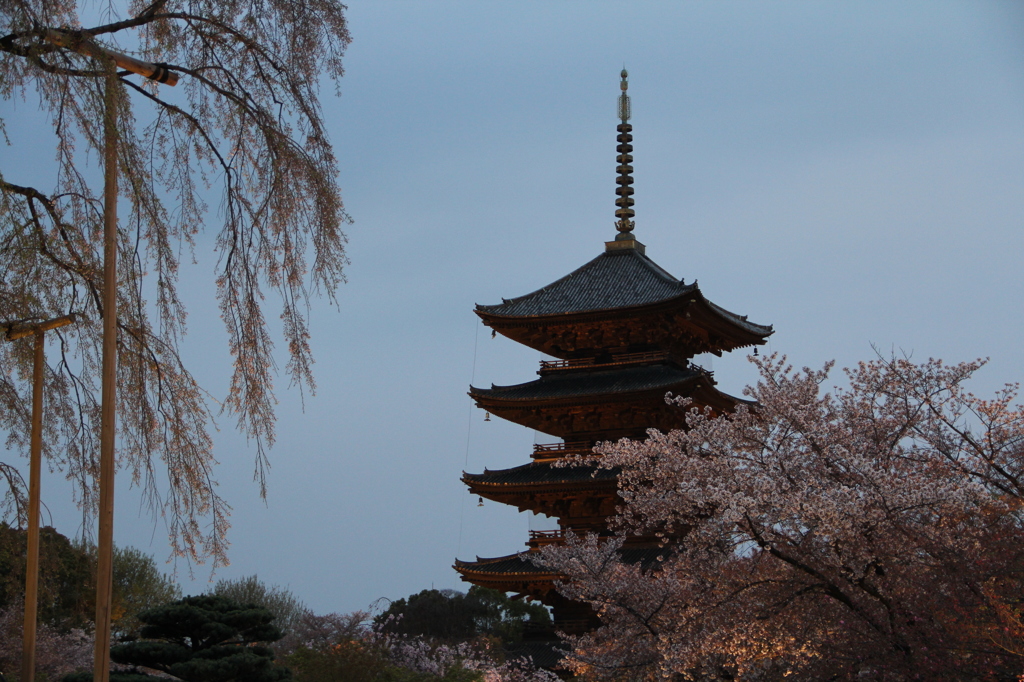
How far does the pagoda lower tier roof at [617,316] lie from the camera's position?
2438cm

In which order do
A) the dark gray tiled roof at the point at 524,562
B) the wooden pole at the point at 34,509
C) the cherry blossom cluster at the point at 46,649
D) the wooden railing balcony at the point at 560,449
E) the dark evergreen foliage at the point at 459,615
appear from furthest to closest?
the dark evergreen foliage at the point at 459,615 < the wooden railing balcony at the point at 560,449 < the dark gray tiled roof at the point at 524,562 < the cherry blossom cluster at the point at 46,649 < the wooden pole at the point at 34,509

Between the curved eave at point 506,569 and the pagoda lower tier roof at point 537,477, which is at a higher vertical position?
the pagoda lower tier roof at point 537,477

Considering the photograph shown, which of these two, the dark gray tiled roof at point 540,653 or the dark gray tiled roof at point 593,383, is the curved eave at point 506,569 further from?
the dark gray tiled roof at point 593,383

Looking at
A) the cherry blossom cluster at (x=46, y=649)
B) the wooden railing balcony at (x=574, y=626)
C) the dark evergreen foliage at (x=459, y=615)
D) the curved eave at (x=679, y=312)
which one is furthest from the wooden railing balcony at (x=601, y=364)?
the dark evergreen foliage at (x=459, y=615)

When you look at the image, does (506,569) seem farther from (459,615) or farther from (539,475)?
(459,615)

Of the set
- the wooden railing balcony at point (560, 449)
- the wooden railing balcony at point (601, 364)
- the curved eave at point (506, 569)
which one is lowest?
the curved eave at point (506, 569)

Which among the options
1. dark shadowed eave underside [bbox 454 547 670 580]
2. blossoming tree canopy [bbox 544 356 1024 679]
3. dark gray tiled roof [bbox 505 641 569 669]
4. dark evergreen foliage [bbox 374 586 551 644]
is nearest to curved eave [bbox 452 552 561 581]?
dark shadowed eave underside [bbox 454 547 670 580]

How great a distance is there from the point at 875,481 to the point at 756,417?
188 cm

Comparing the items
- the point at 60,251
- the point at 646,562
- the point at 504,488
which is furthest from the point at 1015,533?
the point at 504,488

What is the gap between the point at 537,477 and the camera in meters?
24.2

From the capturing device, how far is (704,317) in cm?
2517

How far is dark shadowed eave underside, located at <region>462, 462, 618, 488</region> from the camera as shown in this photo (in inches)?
907

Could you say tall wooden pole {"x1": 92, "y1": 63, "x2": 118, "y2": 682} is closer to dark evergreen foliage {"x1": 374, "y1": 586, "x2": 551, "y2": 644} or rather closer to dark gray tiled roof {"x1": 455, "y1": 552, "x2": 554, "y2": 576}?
dark gray tiled roof {"x1": 455, "y1": 552, "x2": 554, "y2": 576}

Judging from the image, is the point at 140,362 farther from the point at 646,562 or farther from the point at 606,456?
the point at 646,562
